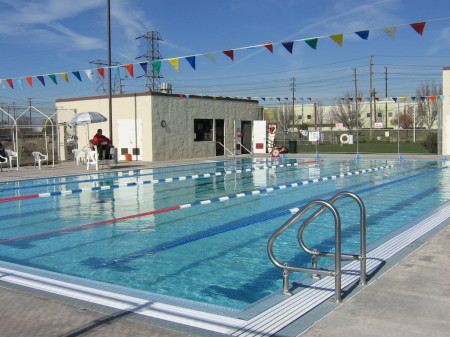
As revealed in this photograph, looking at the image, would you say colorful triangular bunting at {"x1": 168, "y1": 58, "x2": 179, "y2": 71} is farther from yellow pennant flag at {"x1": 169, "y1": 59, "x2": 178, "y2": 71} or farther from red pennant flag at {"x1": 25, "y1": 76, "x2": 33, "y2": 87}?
red pennant flag at {"x1": 25, "y1": 76, "x2": 33, "y2": 87}

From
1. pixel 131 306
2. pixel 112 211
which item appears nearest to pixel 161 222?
pixel 112 211

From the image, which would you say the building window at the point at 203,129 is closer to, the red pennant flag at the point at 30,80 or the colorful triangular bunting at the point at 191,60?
the red pennant flag at the point at 30,80

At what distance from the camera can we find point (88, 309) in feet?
13.1

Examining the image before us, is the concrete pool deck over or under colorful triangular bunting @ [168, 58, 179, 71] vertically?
under

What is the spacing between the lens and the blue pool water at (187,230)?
5734 mm

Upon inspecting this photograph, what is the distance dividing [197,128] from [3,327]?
2733 cm

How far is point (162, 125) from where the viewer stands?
25844 mm

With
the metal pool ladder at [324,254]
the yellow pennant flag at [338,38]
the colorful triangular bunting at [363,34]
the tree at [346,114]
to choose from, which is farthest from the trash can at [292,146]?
the tree at [346,114]

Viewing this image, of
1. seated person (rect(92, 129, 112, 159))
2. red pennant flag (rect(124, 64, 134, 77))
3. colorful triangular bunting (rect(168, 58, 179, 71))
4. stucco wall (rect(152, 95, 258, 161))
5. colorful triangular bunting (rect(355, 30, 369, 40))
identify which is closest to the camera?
colorful triangular bunting (rect(355, 30, 369, 40))

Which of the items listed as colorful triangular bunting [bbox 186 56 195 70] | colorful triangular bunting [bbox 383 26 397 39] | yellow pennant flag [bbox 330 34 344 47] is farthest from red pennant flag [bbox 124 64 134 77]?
colorful triangular bunting [bbox 383 26 397 39]

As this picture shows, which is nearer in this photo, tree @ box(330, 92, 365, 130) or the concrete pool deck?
the concrete pool deck

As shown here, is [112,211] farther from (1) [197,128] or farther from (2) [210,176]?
(1) [197,128]

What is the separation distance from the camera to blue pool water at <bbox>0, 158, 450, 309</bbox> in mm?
5734

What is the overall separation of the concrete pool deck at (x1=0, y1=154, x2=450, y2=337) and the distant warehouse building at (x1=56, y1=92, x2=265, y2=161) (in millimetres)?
20178
